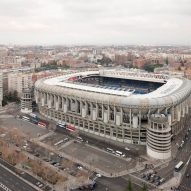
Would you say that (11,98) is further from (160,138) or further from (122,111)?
(160,138)

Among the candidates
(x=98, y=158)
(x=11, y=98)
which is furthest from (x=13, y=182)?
(x=11, y=98)

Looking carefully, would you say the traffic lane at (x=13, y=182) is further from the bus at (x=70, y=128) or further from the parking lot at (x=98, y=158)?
the bus at (x=70, y=128)

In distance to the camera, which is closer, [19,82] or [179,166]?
[179,166]

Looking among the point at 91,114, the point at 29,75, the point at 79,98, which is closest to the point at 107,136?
the point at 91,114

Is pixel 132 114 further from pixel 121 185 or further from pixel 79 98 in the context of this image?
pixel 121 185

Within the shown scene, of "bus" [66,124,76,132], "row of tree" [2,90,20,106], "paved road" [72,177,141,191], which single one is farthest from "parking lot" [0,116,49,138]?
"paved road" [72,177,141,191]

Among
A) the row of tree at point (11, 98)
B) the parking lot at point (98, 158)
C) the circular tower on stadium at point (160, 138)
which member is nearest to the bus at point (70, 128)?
the parking lot at point (98, 158)
